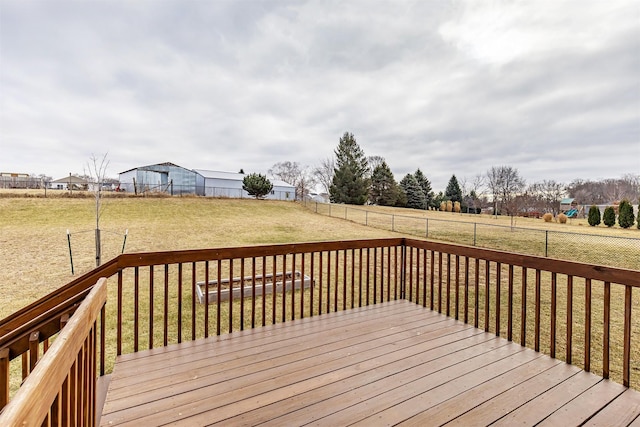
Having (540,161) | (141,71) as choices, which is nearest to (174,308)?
(141,71)

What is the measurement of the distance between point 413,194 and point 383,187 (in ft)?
13.5

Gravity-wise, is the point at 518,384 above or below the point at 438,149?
below

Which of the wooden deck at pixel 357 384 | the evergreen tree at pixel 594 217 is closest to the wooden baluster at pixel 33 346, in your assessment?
the wooden deck at pixel 357 384

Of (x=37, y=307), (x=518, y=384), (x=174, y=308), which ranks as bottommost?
(x=174, y=308)

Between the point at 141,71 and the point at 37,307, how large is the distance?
8.25 m

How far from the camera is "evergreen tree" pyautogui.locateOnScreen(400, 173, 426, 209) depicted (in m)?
32.6

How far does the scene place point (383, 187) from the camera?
31.1 m

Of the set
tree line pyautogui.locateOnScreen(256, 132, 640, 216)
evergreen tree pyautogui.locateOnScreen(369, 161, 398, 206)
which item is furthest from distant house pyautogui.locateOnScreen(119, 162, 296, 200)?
evergreen tree pyautogui.locateOnScreen(369, 161, 398, 206)

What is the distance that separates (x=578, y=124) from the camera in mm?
11938

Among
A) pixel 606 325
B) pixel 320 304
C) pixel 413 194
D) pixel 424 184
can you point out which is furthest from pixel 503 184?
pixel 320 304

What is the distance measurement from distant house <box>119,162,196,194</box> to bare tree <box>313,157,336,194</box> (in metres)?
16.1

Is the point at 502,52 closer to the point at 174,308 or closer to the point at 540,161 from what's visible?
the point at 174,308

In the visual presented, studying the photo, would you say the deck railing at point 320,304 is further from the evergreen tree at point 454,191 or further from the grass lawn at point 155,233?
the evergreen tree at point 454,191

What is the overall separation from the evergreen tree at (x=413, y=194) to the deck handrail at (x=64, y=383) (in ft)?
108
